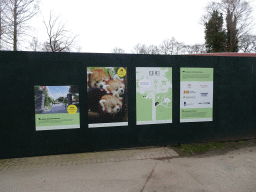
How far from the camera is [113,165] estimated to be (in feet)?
15.4

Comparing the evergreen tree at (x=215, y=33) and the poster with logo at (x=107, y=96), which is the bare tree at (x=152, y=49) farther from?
the poster with logo at (x=107, y=96)

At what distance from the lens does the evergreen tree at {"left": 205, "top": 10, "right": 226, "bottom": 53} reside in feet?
114

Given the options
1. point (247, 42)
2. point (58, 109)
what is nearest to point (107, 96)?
point (58, 109)

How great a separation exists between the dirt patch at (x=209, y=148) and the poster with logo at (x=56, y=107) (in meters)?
3.00

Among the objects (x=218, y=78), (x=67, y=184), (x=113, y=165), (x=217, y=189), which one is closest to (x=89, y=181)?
(x=67, y=184)

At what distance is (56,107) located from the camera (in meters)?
5.21

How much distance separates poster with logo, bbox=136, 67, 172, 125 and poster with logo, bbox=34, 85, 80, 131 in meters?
1.73

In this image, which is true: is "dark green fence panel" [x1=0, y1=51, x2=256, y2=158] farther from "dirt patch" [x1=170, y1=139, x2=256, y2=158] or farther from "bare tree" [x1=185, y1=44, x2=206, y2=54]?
"bare tree" [x1=185, y1=44, x2=206, y2=54]

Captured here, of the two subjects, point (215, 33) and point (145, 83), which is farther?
point (215, 33)

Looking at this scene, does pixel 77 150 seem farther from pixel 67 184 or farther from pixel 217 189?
pixel 217 189

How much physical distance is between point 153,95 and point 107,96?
4.34 feet

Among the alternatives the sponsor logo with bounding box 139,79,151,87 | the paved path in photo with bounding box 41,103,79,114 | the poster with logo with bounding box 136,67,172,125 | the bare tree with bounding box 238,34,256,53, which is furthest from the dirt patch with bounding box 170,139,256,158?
the bare tree with bounding box 238,34,256,53

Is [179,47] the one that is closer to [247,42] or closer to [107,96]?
[247,42]

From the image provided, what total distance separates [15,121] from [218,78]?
584 centimetres
